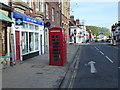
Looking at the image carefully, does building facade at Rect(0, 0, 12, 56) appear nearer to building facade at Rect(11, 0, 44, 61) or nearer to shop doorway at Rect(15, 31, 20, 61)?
building facade at Rect(11, 0, 44, 61)

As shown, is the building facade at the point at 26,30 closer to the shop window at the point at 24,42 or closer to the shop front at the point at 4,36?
the shop window at the point at 24,42

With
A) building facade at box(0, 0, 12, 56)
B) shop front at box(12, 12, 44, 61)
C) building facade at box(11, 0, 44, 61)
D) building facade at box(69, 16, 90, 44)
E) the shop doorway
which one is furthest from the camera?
building facade at box(69, 16, 90, 44)

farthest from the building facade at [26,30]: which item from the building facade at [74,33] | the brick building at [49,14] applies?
the building facade at [74,33]

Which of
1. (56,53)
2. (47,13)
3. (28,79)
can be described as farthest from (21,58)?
(47,13)

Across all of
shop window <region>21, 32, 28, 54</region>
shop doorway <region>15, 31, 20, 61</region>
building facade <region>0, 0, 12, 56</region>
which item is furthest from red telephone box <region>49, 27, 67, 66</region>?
shop window <region>21, 32, 28, 54</region>

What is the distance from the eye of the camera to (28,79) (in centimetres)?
813

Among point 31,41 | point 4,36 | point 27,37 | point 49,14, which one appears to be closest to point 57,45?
point 4,36

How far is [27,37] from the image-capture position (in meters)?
15.6

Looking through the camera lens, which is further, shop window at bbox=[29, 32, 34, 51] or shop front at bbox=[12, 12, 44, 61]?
shop window at bbox=[29, 32, 34, 51]

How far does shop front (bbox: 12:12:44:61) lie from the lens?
42.7ft

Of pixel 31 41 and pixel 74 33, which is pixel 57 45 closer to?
pixel 31 41

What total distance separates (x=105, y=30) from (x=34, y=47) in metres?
174

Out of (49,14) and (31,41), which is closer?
(31,41)

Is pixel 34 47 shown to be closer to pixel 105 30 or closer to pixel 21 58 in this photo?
pixel 21 58
